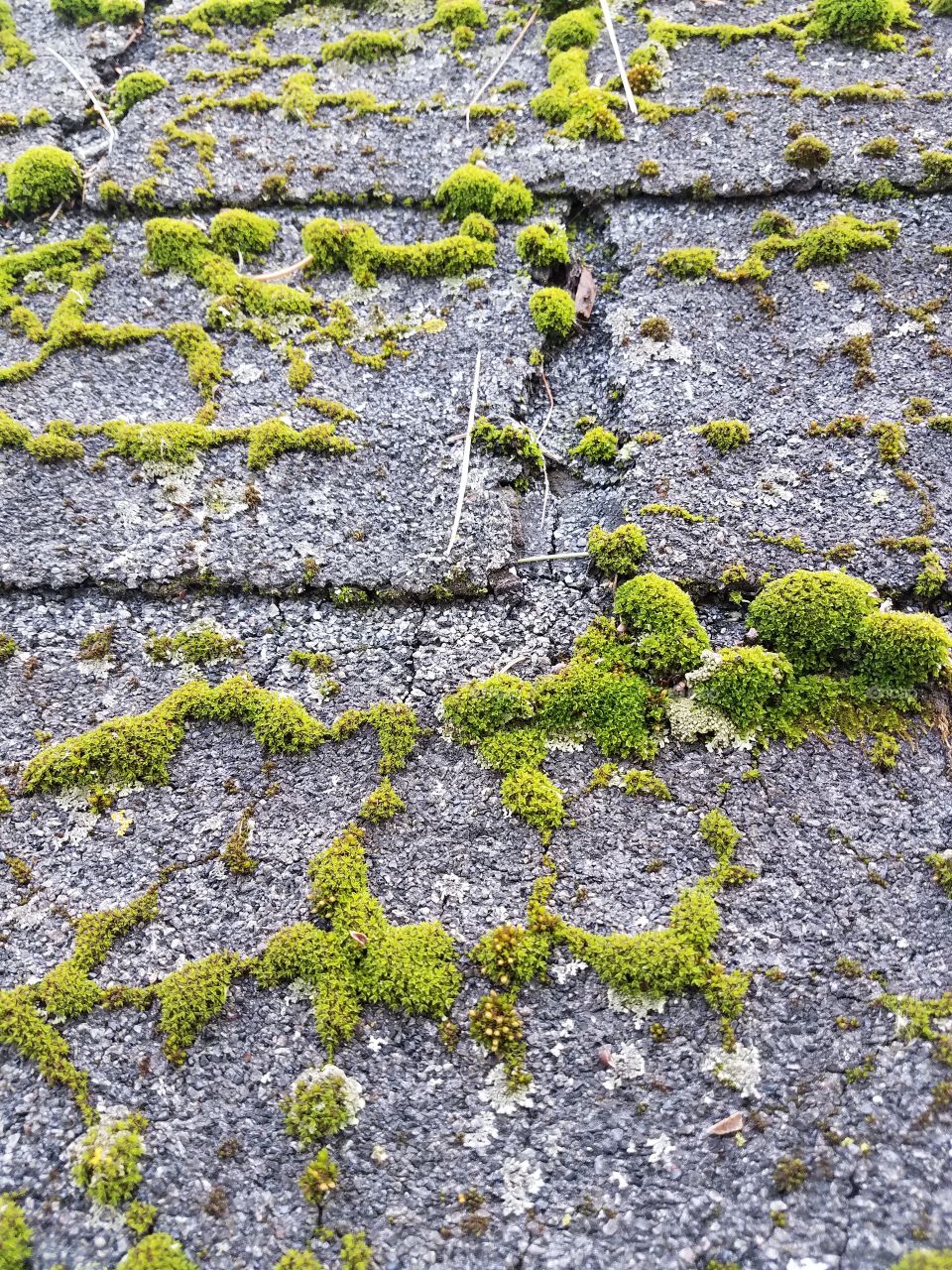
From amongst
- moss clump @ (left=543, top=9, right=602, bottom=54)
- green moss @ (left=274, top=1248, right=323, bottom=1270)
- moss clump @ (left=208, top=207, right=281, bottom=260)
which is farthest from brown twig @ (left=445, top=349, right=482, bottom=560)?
moss clump @ (left=543, top=9, right=602, bottom=54)

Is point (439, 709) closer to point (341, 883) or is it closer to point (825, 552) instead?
point (341, 883)

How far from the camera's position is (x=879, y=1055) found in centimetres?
271

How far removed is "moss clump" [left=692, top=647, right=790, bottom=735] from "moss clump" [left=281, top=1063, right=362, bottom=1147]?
85.2 inches

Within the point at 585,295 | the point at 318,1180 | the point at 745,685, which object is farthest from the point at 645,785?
the point at 585,295

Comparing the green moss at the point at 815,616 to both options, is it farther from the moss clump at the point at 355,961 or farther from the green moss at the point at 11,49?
the green moss at the point at 11,49

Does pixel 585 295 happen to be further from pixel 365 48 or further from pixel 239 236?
pixel 365 48

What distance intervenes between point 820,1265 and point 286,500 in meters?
3.87

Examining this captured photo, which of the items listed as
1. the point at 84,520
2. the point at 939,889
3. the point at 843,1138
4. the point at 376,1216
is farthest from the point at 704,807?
the point at 84,520

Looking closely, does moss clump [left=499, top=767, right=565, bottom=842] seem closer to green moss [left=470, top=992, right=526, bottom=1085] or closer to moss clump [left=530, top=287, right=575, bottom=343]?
green moss [left=470, top=992, right=526, bottom=1085]

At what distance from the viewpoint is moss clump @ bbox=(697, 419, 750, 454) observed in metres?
4.14

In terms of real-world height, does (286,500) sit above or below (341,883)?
above

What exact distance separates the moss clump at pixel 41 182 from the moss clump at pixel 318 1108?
5856mm

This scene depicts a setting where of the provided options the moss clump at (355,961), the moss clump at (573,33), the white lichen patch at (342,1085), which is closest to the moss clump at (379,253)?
the moss clump at (573,33)

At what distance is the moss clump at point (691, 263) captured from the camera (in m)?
4.74
